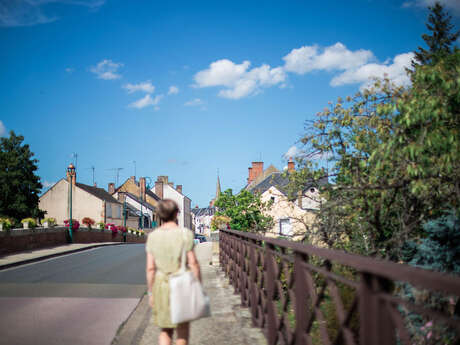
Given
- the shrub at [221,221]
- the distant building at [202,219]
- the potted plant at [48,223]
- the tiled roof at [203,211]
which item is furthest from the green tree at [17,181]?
the tiled roof at [203,211]

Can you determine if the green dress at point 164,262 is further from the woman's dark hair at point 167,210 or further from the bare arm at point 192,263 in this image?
the woman's dark hair at point 167,210

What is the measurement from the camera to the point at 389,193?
5.52m

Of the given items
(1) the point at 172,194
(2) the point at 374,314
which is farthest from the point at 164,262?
(1) the point at 172,194

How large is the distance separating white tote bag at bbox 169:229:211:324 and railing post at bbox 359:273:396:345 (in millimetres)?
1773

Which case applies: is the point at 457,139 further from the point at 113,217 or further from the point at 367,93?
the point at 113,217

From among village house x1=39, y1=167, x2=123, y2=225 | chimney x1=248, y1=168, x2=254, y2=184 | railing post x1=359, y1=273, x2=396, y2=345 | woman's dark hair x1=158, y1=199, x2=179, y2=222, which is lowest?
railing post x1=359, y1=273, x2=396, y2=345

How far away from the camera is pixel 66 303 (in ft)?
26.0

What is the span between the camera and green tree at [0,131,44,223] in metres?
44.4

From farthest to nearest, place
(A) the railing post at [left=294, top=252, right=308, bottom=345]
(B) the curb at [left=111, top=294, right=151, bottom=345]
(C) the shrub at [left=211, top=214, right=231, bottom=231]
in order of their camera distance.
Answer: (C) the shrub at [left=211, top=214, right=231, bottom=231], (B) the curb at [left=111, top=294, right=151, bottom=345], (A) the railing post at [left=294, top=252, right=308, bottom=345]

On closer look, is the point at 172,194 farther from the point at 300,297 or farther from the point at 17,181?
the point at 300,297

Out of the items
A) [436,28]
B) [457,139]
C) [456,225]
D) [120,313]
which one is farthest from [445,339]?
[436,28]

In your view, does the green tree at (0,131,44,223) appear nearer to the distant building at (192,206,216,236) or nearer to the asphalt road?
the asphalt road

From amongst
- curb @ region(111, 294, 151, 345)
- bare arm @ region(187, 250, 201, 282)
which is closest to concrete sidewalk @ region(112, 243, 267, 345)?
curb @ region(111, 294, 151, 345)

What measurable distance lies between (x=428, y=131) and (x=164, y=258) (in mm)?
3722
